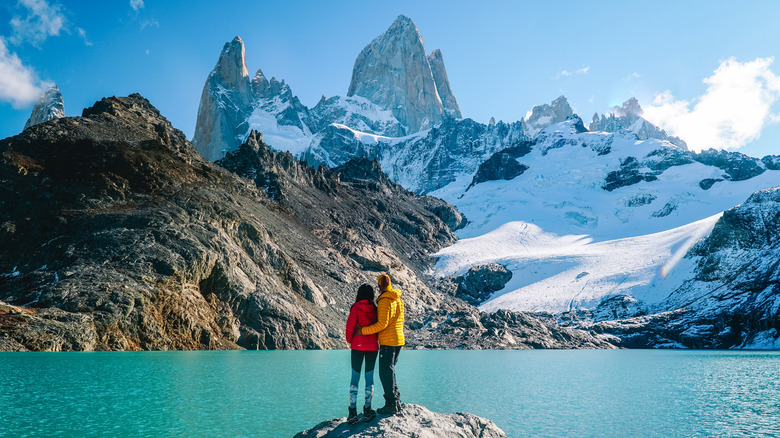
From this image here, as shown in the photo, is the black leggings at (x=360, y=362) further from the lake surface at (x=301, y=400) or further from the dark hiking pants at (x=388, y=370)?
the lake surface at (x=301, y=400)

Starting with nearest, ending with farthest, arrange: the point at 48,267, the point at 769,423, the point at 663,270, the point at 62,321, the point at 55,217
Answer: the point at 769,423 < the point at 62,321 < the point at 48,267 < the point at 55,217 < the point at 663,270

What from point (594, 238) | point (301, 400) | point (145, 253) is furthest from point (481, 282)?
point (301, 400)

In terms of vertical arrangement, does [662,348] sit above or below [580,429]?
below

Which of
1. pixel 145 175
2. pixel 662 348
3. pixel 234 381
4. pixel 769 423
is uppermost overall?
pixel 145 175

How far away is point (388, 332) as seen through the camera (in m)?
11.3

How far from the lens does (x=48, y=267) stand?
162 ft

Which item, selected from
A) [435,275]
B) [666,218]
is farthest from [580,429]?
[666,218]

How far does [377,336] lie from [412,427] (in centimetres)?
211

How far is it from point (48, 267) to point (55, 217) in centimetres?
858

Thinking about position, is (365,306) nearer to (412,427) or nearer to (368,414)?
(368,414)

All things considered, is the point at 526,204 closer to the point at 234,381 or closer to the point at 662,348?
the point at 662,348

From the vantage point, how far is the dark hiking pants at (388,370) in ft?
36.7

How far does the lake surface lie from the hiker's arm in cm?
526

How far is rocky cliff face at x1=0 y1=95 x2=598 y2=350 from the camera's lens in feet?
146
